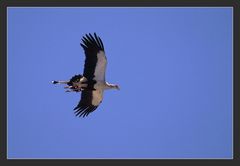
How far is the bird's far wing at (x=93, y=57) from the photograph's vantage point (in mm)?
21359

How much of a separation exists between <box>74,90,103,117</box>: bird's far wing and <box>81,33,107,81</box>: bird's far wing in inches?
39.5

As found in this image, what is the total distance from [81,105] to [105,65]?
1867 millimetres

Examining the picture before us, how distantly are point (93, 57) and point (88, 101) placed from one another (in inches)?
78.4

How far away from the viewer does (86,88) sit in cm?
2188

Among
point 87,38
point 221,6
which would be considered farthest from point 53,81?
point 221,6

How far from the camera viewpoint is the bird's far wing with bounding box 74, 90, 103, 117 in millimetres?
22625

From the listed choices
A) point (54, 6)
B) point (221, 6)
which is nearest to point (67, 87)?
point (54, 6)

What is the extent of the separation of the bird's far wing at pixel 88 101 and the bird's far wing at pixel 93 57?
1.00 metres

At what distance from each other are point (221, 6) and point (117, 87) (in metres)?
4.86

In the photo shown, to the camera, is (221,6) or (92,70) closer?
(92,70)

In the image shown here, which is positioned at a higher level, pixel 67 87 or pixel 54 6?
pixel 54 6

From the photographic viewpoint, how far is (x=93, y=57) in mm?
21469

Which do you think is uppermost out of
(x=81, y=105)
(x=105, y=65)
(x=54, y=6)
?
(x=54, y=6)

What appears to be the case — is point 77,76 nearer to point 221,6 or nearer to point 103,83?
point 103,83
